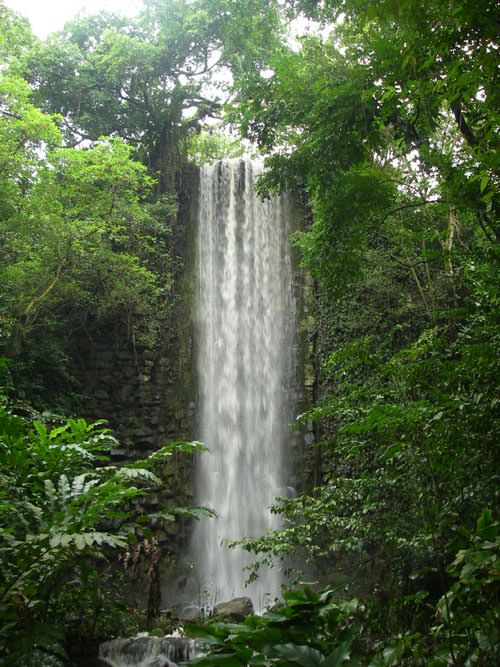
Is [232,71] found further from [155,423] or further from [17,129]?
[155,423]

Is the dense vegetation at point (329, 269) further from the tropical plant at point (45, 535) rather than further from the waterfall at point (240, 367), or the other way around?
the waterfall at point (240, 367)

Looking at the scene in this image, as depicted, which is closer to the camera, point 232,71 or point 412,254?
point 412,254

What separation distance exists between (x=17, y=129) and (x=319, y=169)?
618cm

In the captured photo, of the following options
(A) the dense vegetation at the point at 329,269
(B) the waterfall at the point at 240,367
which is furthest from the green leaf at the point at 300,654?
(B) the waterfall at the point at 240,367

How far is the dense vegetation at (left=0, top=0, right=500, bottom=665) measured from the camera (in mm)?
2371

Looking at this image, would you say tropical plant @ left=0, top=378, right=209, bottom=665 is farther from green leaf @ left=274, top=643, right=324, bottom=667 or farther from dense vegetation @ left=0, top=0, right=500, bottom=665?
green leaf @ left=274, top=643, right=324, bottom=667

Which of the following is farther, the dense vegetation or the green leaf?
the dense vegetation

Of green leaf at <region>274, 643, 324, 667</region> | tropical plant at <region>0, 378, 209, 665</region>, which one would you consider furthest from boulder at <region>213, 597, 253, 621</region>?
green leaf at <region>274, 643, 324, 667</region>

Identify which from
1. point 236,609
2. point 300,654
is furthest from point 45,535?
point 236,609

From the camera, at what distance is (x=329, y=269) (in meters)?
5.95

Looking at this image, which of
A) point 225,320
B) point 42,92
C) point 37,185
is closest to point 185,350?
point 225,320

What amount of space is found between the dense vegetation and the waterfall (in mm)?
878

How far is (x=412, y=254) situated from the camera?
9766 millimetres

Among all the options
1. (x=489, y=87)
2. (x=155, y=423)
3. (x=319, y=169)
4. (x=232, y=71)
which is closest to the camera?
(x=489, y=87)
